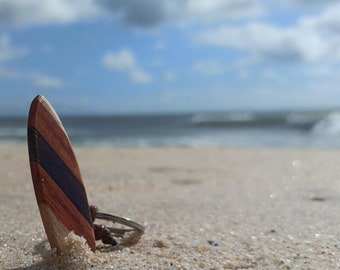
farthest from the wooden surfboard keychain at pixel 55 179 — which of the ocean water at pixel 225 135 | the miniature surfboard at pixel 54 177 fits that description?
the ocean water at pixel 225 135

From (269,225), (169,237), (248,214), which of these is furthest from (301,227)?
(169,237)

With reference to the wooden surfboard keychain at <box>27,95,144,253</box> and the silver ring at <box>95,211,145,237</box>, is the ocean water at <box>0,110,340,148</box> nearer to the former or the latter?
the silver ring at <box>95,211,145,237</box>

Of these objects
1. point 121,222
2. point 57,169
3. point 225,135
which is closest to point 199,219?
point 121,222

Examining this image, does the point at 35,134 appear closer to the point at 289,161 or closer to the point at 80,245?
the point at 80,245

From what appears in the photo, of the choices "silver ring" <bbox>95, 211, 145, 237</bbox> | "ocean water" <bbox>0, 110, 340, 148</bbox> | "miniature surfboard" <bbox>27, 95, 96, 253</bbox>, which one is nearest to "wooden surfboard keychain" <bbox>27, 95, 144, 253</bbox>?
"miniature surfboard" <bbox>27, 95, 96, 253</bbox>

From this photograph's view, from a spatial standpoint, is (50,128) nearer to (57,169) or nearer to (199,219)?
(57,169)

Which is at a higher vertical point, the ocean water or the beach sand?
the ocean water
